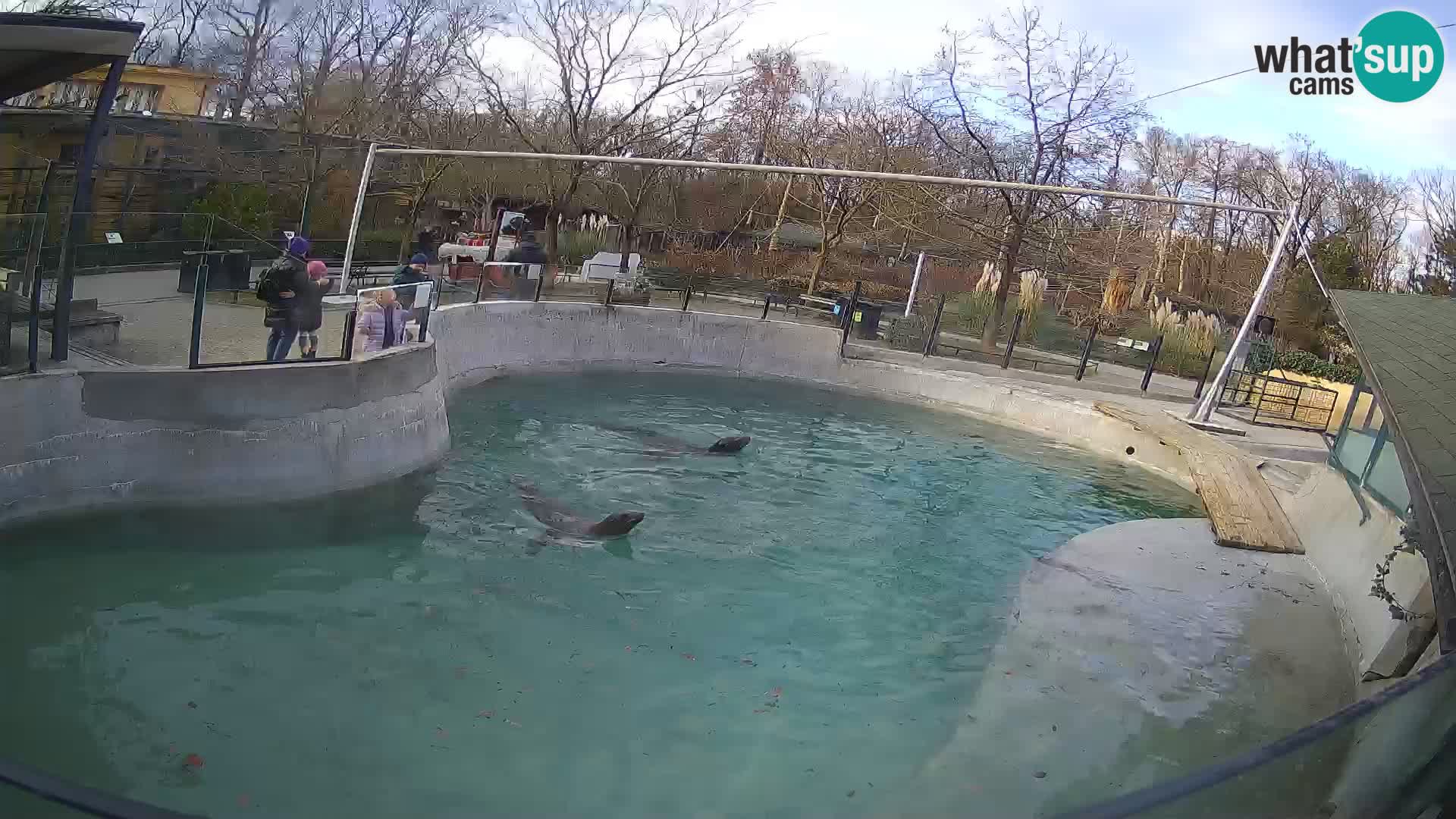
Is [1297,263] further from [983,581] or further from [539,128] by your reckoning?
[983,581]

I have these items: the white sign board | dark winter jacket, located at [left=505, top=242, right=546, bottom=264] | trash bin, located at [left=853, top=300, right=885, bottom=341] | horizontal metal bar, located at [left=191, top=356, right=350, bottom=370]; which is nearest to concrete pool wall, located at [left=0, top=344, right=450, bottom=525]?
horizontal metal bar, located at [left=191, top=356, right=350, bottom=370]

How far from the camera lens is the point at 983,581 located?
1027 cm

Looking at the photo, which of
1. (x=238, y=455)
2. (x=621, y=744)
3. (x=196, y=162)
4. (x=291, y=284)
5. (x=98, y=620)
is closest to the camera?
(x=621, y=744)

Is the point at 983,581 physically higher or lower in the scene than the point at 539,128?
lower

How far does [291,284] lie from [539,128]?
22.1 m

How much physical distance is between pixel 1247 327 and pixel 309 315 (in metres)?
14.2

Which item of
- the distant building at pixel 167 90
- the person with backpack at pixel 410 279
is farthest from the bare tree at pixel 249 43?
the person with backpack at pixel 410 279

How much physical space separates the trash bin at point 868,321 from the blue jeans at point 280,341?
46.3 feet

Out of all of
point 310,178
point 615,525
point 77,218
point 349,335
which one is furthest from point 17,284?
point 310,178

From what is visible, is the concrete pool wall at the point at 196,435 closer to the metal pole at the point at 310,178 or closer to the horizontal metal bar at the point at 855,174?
the horizontal metal bar at the point at 855,174

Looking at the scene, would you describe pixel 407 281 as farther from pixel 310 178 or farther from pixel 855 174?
pixel 310 178

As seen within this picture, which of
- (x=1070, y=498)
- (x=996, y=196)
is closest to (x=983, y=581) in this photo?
(x=1070, y=498)

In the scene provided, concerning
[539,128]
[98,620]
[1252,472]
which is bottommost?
[98,620]

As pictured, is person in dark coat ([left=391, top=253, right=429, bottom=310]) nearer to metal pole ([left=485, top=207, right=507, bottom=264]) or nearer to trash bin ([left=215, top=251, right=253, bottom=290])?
trash bin ([left=215, top=251, right=253, bottom=290])
